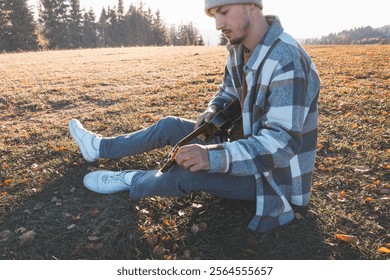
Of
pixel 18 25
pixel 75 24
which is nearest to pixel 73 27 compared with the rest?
pixel 75 24

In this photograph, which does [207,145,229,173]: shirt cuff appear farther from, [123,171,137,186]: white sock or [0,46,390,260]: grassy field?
[123,171,137,186]: white sock

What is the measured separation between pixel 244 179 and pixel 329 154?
1953mm

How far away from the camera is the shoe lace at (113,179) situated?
10.3 feet

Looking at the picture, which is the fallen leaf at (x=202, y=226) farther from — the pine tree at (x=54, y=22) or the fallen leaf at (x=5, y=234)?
the pine tree at (x=54, y=22)

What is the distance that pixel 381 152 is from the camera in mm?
4035

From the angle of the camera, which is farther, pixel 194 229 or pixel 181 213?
pixel 181 213

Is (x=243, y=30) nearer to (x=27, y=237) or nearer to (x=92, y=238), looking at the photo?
(x=92, y=238)

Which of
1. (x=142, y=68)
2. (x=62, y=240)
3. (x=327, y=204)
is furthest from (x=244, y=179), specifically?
(x=142, y=68)

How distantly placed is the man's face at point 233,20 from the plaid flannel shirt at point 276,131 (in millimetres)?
180

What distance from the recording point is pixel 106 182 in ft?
10.4

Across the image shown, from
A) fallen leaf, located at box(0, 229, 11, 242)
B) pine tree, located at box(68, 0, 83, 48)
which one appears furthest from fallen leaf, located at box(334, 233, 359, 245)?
pine tree, located at box(68, 0, 83, 48)

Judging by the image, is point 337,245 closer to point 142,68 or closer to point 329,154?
point 329,154

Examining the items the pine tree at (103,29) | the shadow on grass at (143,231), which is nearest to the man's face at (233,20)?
the shadow on grass at (143,231)

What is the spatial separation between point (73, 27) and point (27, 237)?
1894 inches
